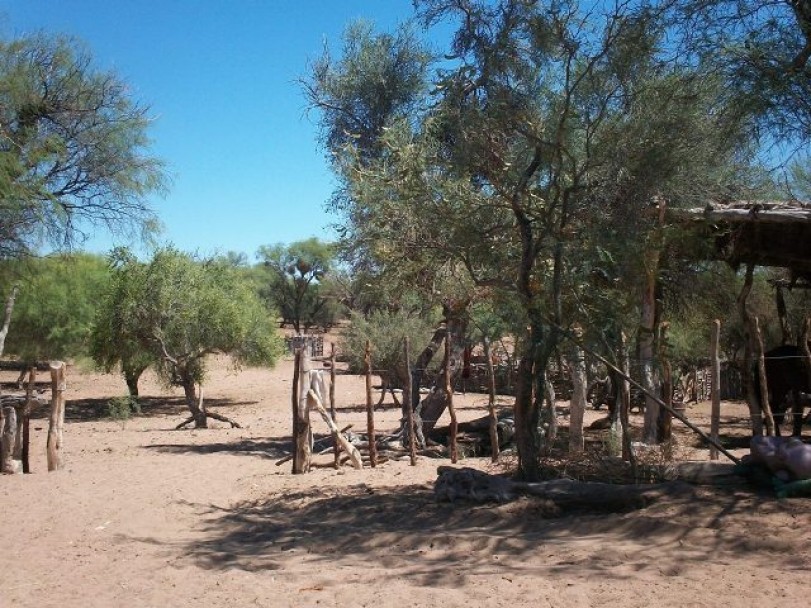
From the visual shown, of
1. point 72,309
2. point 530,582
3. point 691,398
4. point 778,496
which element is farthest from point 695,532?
point 72,309

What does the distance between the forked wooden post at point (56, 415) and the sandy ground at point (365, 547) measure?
0.78 meters

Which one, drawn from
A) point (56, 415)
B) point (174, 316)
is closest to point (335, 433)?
point (56, 415)

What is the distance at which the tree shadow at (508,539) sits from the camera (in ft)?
20.8

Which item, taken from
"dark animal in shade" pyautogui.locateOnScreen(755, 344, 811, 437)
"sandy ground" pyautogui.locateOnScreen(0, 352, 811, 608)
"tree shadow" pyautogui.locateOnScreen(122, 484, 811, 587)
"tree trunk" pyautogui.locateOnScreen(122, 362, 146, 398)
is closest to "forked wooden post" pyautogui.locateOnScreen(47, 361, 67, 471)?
"sandy ground" pyautogui.locateOnScreen(0, 352, 811, 608)

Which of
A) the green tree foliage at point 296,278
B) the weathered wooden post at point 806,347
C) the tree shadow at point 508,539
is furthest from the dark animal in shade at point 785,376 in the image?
the green tree foliage at point 296,278

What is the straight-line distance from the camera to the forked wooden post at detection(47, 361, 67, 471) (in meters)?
12.7

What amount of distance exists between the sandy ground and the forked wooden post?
78cm

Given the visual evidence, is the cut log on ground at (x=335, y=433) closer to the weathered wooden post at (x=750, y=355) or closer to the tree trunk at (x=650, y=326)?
the tree trunk at (x=650, y=326)

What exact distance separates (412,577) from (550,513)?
221 cm

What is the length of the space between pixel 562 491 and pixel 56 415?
8463 millimetres

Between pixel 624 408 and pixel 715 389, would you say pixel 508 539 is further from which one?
pixel 715 389

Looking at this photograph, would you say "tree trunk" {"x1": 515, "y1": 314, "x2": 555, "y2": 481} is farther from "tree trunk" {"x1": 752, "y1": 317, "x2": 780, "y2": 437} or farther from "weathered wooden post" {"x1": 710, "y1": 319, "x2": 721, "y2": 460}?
"tree trunk" {"x1": 752, "y1": 317, "x2": 780, "y2": 437}

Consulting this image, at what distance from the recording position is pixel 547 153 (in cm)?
887

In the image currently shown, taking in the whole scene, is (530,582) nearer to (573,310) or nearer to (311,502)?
(573,310)
